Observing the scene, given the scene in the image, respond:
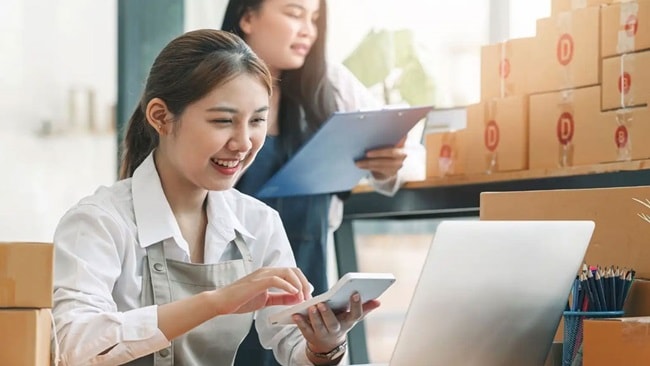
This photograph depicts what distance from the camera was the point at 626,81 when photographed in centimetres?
236

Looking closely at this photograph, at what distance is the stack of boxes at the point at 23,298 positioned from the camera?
1224 millimetres

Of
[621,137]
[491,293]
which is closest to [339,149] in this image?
[621,137]

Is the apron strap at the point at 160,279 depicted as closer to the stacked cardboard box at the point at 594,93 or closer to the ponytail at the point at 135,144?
the ponytail at the point at 135,144

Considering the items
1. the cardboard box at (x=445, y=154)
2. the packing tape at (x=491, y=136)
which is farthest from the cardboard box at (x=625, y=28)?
the cardboard box at (x=445, y=154)

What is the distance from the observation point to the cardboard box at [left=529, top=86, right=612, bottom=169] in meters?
2.44

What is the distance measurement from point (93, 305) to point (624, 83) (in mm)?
1309

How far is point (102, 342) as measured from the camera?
5.00ft

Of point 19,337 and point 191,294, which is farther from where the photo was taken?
point 191,294

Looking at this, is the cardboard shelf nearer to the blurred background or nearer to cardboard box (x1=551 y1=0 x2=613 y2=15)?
cardboard box (x1=551 y1=0 x2=613 y2=15)

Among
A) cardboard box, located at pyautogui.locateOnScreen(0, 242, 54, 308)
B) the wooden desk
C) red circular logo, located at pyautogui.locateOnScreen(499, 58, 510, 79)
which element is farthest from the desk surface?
cardboard box, located at pyautogui.locateOnScreen(0, 242, 54, 308)

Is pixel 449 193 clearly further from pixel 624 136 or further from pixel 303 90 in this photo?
pixel 624 136

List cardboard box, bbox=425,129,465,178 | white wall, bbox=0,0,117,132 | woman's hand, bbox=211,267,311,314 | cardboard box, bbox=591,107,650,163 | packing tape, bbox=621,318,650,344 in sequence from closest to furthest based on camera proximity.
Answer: packing tape, bbox=621,318,650,344 → woman's hand, bbox=211,267,311,314 → cardboard box, bbox=591,107,650,163 → cardboard box, bbox=425,129,465,178 → white wall, bbox=0,0,117,132

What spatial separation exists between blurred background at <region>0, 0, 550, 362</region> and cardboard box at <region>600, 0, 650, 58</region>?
996mm

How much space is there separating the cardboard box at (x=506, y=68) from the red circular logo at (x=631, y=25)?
0.31m
